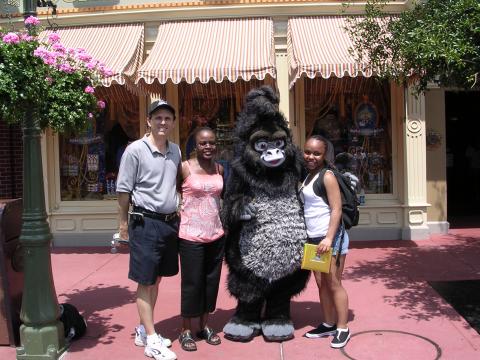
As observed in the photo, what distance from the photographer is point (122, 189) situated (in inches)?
156

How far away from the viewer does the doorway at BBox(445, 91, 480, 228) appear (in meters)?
12.1

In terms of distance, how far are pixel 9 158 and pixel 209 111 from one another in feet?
11.7

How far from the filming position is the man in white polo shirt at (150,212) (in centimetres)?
395

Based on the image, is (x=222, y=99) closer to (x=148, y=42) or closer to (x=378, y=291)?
(x=148, y=42)

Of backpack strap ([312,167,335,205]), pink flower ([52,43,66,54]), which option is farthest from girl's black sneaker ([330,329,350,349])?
pink flower ([52,43,66,54])

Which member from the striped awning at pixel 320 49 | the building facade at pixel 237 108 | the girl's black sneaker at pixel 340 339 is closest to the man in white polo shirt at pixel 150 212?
the girl's black sneaker at pixel 340 339

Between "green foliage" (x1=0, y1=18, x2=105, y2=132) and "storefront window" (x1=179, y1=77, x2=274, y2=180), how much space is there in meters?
Answer: 4.37

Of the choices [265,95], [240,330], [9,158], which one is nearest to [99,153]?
[9,158]

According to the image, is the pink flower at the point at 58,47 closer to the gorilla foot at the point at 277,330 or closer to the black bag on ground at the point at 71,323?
the black bag on ground at the point at 71,323

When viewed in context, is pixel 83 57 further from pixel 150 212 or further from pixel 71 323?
pixel 71 323

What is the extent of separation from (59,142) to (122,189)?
523cm

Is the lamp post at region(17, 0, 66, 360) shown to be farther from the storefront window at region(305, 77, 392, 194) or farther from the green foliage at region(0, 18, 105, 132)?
the storefront window at region(305, 77, 392, 194)

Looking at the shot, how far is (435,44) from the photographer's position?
4199 millimetres

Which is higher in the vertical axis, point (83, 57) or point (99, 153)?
point (83, 57)
